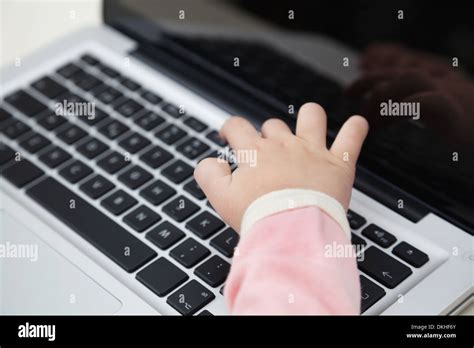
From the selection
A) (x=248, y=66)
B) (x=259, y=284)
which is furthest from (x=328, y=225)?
(x=248, y=66)

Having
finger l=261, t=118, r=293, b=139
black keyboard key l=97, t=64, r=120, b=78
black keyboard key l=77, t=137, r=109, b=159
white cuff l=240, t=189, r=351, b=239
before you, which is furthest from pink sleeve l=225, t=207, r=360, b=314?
black keyboard key l=97, t=64, r=120, b=78

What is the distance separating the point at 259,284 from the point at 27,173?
0.29 metres

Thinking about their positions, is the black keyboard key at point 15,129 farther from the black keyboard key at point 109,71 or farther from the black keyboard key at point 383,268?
the black keyboard key at point 383,268

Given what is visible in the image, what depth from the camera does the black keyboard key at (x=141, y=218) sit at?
0.63 meters

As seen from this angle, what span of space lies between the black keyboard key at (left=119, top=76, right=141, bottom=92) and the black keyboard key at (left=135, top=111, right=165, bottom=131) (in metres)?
0.05

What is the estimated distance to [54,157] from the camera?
0.71 m

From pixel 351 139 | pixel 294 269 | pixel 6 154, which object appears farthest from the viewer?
pixel 6 154

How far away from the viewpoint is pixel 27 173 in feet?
2.30

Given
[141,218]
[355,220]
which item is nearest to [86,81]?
[141,218]

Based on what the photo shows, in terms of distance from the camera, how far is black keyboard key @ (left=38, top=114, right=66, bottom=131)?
0.75m

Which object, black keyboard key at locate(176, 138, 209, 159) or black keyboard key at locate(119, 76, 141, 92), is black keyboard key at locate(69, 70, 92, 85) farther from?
black keyboard key at locate(176, 138, 209, 159)

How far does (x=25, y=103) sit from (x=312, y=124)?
0.31 m

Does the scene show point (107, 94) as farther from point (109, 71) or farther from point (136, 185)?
point (136, 185)
